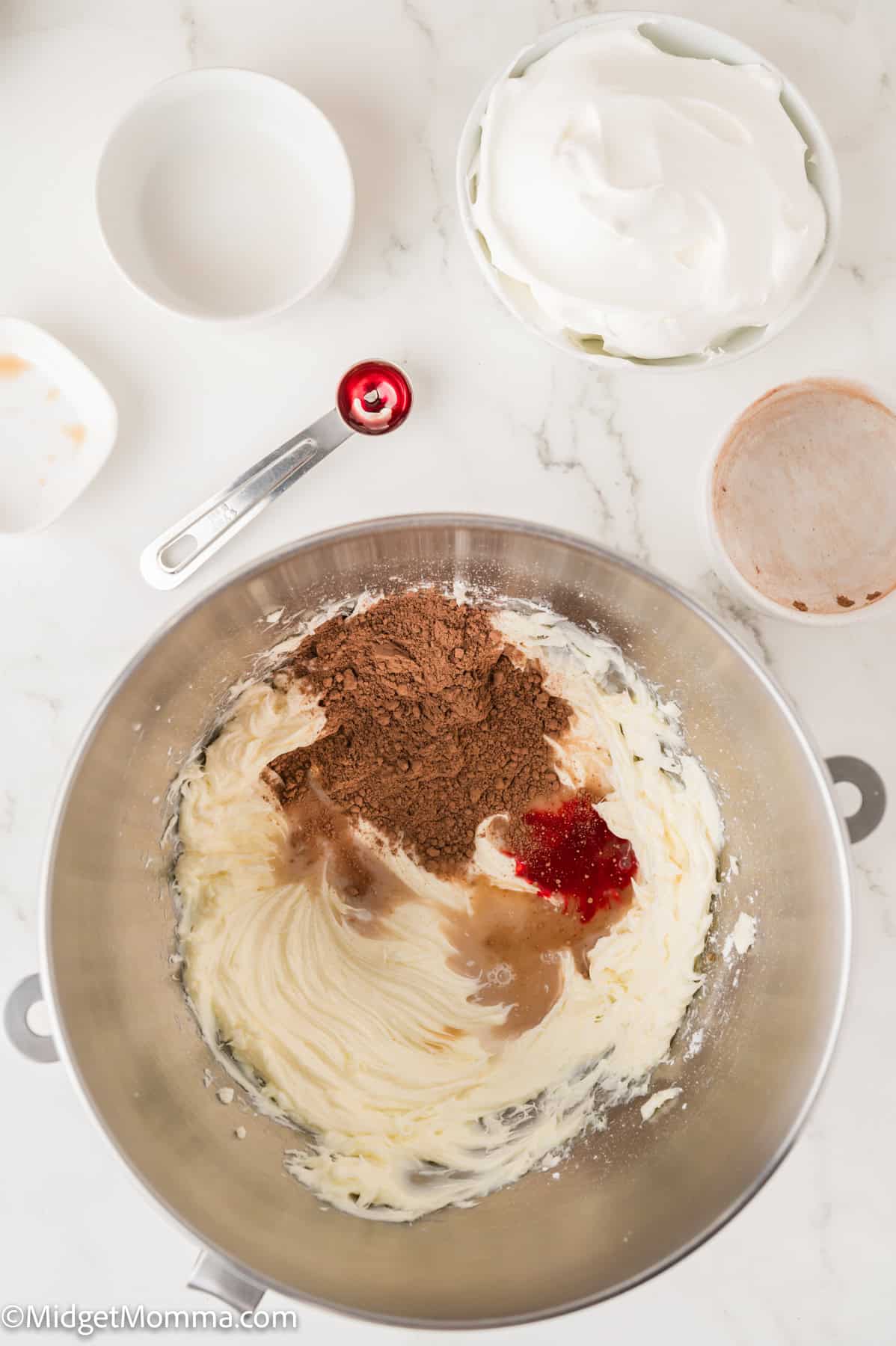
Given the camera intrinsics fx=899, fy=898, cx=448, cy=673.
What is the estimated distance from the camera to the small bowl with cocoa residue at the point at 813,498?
1095mm

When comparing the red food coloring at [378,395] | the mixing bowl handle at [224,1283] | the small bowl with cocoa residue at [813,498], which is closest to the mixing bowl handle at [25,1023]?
the mixing bowl handle at [224,1283]

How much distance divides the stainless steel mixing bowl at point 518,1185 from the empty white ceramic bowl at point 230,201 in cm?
40

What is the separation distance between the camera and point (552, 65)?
3.18 ft

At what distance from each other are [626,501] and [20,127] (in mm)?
882

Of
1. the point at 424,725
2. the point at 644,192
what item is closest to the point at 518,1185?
the point at 424,725

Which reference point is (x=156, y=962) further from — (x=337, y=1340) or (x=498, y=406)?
(x=498, y=406)

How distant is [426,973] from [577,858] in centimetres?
26

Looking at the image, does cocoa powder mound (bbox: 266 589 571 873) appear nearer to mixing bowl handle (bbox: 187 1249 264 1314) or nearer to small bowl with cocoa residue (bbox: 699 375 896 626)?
small bowl with cocoa residue (bbox: 699 375 896 626)

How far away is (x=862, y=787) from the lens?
115 centimetres

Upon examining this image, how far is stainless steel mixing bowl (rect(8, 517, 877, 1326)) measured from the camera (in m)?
0.95

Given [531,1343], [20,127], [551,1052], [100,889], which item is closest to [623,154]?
[20,127]

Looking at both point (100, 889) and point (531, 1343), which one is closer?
point (100, 889)

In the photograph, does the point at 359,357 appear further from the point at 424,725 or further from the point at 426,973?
the point at 426,973

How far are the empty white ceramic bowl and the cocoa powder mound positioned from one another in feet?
1.37
